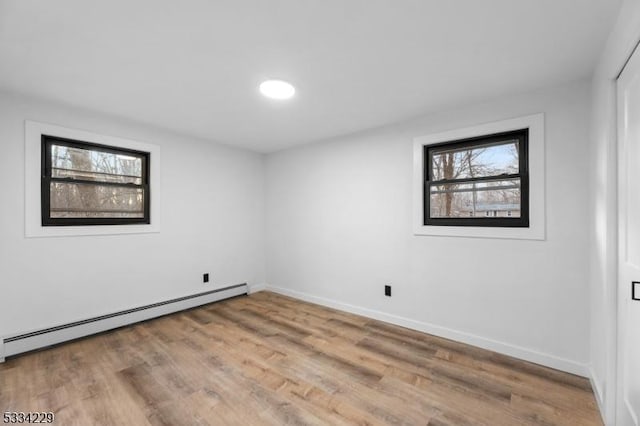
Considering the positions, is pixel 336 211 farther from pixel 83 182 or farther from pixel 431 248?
pixel 83 182

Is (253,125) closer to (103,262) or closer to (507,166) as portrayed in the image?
(103,262)

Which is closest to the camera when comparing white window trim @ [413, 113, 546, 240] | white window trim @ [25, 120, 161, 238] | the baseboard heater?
white window trim @ [413, 113, 546, 240]

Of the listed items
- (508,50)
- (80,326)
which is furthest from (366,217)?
(80,326)

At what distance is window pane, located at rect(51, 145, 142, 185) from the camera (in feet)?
9.07

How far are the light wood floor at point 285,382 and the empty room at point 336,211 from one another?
21 mm

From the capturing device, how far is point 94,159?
299cm

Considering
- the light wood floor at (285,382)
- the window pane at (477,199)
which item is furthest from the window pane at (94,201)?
the window pane at (477,199)

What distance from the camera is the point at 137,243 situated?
3258mm

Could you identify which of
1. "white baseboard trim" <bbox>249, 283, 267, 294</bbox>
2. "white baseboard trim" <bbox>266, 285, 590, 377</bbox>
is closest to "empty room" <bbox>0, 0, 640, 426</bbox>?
"white baseboard trim" <bbox>266, 285, 590, 377</bbox>

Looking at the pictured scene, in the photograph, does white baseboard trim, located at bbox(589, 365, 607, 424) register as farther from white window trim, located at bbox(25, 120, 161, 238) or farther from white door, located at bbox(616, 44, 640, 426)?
white window trim, located at bbox(25, 120, 161, 238)

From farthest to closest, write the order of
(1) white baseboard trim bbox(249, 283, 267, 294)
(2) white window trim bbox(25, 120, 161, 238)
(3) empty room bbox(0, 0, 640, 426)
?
(1) white baseboard trim bbox(249, 283, 267, 294) < (2) white window trim bbox(25, 120, 161, 238) < (3) empty room bbox(0, 0, 640, 426)

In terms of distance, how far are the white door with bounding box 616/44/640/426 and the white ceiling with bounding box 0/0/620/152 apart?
0.49 m

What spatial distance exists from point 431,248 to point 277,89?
7.13 ft

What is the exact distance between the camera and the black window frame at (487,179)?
242cm
